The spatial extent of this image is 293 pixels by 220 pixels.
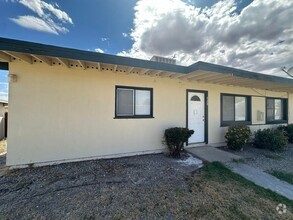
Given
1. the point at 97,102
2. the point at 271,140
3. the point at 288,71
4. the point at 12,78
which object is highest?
the point at 288,71

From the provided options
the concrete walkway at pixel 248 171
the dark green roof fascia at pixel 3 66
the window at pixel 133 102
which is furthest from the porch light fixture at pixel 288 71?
the dark green roof fascia at pixel 3 66

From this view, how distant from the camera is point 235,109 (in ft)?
23.5

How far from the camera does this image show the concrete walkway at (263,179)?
3.05 m

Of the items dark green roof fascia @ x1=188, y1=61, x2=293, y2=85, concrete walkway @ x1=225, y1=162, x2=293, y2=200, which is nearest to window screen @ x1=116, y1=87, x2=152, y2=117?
dark green roof fascia @ x1=188, y1=61, x2=293, y2=85

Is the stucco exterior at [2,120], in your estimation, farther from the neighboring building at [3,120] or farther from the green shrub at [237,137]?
the green shrub at [237,137]

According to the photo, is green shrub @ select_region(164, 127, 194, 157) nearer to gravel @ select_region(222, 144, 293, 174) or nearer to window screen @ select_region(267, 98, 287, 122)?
gravel @ select_region(222, 144, 293, 174)

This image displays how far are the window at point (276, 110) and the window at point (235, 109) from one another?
1796 mm

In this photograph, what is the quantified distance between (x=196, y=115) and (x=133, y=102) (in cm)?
290

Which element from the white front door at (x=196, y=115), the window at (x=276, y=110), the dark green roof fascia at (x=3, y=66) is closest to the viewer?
the dark green roof fascia at (x=3, y=66)

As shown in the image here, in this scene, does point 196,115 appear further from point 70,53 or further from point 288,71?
point 288,71

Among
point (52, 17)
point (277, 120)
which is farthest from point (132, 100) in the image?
point (277, 120)

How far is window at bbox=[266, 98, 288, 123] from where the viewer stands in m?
8.32

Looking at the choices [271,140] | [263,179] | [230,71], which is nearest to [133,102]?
[230,71]

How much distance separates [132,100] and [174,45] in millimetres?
4890
